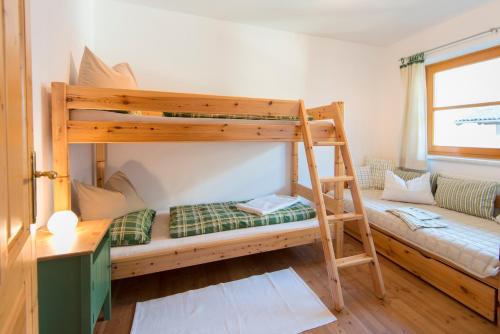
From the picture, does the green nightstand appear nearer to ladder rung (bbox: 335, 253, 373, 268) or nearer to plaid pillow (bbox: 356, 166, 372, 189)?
ladder rung (bbox: 335, 253, 373, 268)

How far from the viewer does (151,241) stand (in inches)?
75.2

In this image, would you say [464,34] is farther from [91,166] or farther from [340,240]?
[91,166]

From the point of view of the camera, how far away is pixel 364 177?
3506 mm

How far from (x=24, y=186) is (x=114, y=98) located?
1121 mm

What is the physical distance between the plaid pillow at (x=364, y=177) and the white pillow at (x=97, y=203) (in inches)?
115

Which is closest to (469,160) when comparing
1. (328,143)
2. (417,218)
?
(417,218)

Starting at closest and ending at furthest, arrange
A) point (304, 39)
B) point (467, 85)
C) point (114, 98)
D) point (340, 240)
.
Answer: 1. point (114, 98)
2. point (340, 240)
3. point (467, 85)
4. point (304, 39)

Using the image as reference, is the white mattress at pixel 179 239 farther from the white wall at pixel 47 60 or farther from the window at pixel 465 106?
the window at pixel 465 106

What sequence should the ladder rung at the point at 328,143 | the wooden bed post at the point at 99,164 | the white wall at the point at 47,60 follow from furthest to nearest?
the wooden bed post at the point at 99,164 < the ladder rung at the point at 328,143 < the white wall at the point at 47,60

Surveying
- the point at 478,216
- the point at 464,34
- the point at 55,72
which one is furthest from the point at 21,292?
the point at 464,34

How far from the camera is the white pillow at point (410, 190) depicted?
9.32 ft

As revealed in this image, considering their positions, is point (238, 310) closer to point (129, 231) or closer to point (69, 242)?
point (129, 231)

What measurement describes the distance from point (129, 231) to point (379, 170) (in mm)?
3123

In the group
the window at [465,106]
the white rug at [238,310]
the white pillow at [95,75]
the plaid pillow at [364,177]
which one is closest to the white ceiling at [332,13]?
the window at [465,106]
